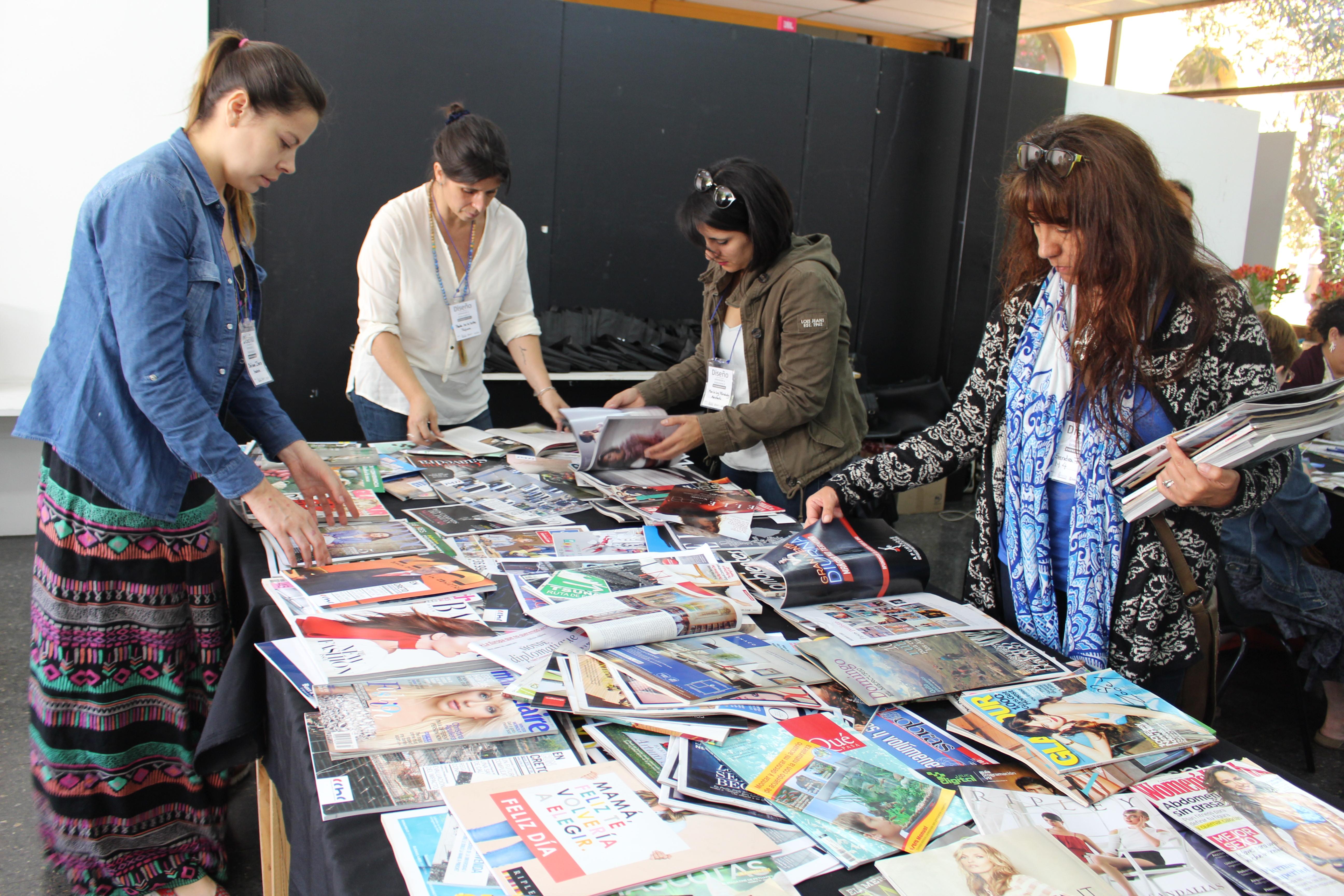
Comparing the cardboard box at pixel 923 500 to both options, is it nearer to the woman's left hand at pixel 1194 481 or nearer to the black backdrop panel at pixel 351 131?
the black backdrop panel at pixel 351 131

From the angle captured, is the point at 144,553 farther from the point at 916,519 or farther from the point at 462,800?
the point at 916,519

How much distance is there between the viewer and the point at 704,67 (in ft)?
15.3

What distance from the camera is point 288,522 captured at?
1.51 metres

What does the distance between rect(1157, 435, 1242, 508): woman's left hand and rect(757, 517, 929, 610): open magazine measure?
0.40m

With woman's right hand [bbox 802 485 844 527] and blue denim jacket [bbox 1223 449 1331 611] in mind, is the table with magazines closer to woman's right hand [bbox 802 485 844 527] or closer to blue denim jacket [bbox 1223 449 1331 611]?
woman's right hand [bbox 802 485 844 527]

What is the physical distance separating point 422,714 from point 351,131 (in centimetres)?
352

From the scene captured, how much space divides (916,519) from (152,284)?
4.26m

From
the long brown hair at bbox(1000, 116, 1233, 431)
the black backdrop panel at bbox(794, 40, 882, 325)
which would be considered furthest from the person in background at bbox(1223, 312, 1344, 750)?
the black backdrop panel at bbox(794, 40, 882, 325)

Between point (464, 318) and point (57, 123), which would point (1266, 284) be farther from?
point (57, 123)

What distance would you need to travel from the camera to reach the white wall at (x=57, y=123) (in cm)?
361

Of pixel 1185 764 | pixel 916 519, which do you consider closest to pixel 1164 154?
pixel 916 519

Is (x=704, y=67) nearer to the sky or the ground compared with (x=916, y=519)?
nearer to the sky

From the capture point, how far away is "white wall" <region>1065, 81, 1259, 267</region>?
5.84 metres

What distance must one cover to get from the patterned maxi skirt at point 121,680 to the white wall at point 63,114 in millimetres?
2494
